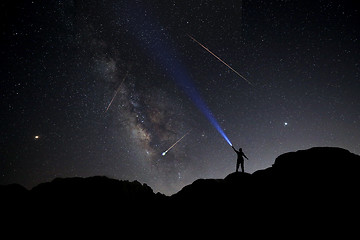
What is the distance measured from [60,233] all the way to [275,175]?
16778 millimetres

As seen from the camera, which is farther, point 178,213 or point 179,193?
point 179,193

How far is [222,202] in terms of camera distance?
13164mm

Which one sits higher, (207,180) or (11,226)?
(207,180)

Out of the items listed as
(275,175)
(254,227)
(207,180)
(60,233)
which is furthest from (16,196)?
(275,175)

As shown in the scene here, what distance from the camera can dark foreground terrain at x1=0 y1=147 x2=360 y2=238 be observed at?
10.2 m

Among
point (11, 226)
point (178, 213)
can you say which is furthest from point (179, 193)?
point (11, 226)

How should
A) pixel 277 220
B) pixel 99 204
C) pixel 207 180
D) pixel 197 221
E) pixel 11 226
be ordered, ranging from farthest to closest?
pixel 207 180, pixel 99 204, pixel 11 226, pixel 197 221, pixel 277 220

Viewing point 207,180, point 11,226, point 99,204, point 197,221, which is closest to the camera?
point 197,221

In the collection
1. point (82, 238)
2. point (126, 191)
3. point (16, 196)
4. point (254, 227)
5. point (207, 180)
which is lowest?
point (82, 238)

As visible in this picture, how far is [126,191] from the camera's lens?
16344 millimetres

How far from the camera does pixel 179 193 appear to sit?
16375 mm

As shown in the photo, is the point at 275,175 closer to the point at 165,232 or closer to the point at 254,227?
the point at 254,227

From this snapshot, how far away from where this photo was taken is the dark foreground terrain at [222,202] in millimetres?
10219

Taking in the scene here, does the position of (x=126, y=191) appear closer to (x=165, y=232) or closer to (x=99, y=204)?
(x=99, y=204)
